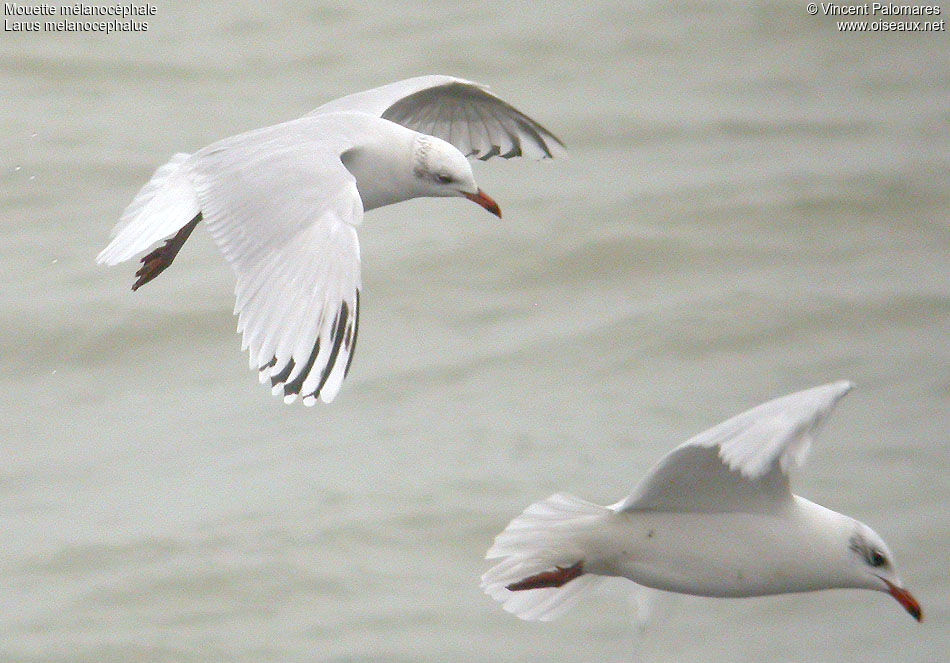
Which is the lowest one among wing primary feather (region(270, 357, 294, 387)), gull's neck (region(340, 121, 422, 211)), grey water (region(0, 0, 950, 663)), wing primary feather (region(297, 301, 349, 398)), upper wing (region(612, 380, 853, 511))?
grey water (region(0, 0, 950, 663))

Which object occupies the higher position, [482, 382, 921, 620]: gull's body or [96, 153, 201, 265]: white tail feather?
[96, 153, 201, 265]: white tail feather

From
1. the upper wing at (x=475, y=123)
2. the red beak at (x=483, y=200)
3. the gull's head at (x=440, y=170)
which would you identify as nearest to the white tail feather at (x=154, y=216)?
the gull's head at (x=440, y=170)

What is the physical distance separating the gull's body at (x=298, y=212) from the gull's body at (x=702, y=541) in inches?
30.0

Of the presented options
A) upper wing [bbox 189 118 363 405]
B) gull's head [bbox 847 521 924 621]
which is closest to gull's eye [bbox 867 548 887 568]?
gull's head [bbox 847 521 924 621]

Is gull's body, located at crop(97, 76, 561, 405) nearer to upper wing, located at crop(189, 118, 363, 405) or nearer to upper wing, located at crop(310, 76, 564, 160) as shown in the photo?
upper wing, located at crop(189, 118, 363, 405)

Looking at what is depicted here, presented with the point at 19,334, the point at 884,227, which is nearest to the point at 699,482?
the point at 19,334

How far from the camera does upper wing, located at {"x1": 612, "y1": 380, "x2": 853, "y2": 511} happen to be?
135 inches

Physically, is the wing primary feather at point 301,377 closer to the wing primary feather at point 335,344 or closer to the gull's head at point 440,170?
the wing primary feather at point 335,344

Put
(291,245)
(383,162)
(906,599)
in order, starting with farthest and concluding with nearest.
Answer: (383,162)
(906,599)
(291,245)

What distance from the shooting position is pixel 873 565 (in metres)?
4.07

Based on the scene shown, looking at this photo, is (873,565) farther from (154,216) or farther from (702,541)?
(154,216)

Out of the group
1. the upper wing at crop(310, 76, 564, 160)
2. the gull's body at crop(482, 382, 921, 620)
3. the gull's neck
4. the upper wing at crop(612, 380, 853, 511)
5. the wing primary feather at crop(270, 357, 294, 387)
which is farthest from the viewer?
the upper wing at crop(310, 76, 564, 160)

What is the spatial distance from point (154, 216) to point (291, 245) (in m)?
0.45

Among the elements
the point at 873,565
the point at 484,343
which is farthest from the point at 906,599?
the point at 484,343
